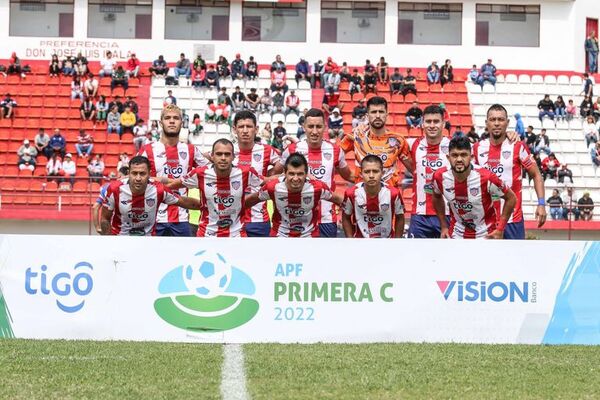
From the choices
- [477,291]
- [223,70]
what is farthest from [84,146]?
[477,291]

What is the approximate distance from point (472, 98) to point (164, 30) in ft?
35.2

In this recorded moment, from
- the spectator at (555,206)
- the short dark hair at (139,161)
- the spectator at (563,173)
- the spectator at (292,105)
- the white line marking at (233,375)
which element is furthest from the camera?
the spectator at (292,105)

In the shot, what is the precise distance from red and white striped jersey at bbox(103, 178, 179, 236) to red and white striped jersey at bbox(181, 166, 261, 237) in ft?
1.01

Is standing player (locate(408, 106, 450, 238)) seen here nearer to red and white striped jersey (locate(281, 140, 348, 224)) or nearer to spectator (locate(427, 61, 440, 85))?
red and white striped jersey (locate(281, 140, 348, 224))

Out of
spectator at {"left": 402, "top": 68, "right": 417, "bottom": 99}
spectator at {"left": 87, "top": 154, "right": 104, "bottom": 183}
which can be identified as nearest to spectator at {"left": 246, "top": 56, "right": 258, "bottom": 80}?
spectator at {"left": 402, "top": 68, "right": 417, "bottom": 99}

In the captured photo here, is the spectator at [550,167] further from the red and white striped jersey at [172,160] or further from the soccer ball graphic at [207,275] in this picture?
the soccer ball graphic at [207,275]

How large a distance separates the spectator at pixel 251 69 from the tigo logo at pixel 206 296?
25432mm

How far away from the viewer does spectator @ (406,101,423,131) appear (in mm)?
32938

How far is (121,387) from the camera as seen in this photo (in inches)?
306

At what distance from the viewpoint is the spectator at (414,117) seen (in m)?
32.9

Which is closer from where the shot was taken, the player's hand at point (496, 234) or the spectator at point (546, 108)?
the player's hand at point (496, 234)

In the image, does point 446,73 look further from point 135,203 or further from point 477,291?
point 477,291

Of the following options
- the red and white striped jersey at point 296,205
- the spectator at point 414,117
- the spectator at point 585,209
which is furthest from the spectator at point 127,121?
the red and white striped jersey at point 296,205

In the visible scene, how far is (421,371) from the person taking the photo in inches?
341
